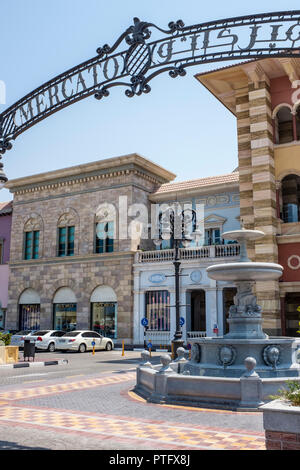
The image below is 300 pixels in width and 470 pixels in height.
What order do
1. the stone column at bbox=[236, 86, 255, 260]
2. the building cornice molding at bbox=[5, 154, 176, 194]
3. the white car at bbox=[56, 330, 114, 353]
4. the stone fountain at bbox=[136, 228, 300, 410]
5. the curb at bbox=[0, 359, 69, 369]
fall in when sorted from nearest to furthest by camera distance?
the stone fountain at bbox=[136, 228, 300, 410]
the curb at bbox=[0, 359, 69, 369]
the stone column at bbox=[236, 86, 255, 260]
the white car at bbox=[56, 330, 114, 353]
the building cornice molding at bbox=[5, 154, 176, 194]

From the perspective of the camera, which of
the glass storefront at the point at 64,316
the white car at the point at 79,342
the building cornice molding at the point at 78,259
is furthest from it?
the glass storefront at the point at 64,316

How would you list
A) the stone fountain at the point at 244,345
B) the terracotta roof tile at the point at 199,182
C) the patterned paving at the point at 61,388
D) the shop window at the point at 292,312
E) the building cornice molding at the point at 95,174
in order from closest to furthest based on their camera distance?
the stone fountain at the point at 244,345, the patterned paving at the point at 61,388, the shop window at the point at 292,312, the terracotta roof tile at the point at 199,182, the building cornice molding at the point at 95,174

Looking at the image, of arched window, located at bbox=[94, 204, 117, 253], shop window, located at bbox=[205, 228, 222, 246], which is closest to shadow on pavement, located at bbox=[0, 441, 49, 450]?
shop window, located at bbox=[205, 228, 222, 246]

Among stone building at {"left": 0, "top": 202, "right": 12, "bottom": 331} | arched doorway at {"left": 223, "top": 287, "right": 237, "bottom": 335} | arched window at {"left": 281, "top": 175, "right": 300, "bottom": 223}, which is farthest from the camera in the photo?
stone building at {"left": 0, "top": 202, "right": 12, "bottom": 331}

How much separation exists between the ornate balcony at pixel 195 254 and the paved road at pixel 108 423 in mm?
18076

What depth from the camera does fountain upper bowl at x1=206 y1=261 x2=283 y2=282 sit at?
38.5 ft

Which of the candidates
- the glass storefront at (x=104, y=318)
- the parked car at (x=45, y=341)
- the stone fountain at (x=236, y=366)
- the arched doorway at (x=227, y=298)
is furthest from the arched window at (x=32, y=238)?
the stone fountain at (x=236, y=366)

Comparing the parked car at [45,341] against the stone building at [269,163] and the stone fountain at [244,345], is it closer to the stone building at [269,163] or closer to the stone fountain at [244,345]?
the stone building at [269,163]

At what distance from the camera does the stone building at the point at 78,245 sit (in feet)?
112

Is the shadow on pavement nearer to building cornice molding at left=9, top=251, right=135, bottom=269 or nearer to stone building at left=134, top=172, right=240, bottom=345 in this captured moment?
stone building at left=134, top=172, right=240, bottom=345

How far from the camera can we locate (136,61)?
730 cm

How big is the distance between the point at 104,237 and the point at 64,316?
711cm

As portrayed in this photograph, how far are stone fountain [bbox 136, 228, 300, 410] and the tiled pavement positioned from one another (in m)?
0.54
